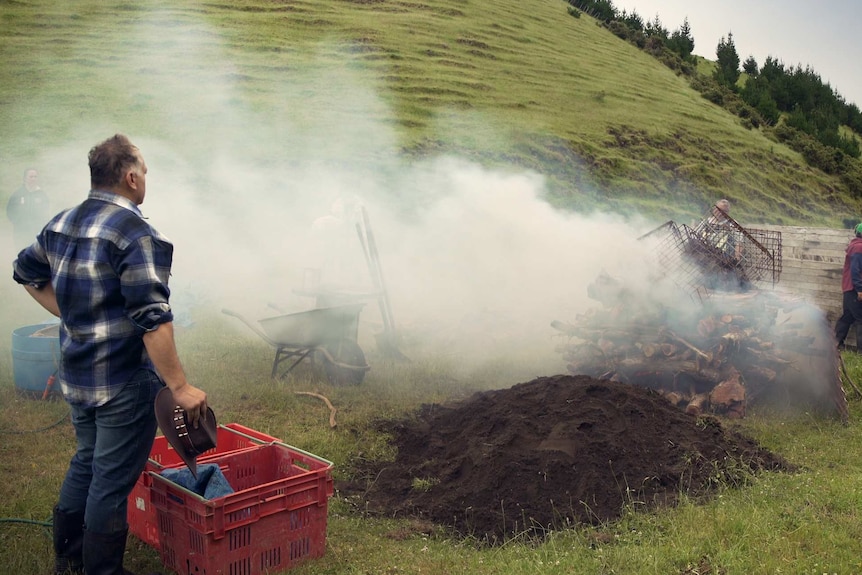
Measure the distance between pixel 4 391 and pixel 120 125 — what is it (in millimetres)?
16344

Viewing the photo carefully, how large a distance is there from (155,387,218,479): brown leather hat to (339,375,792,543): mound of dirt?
1936 millimetres

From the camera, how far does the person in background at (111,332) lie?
11.3ft

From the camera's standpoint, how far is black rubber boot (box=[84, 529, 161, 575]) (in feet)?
11.7

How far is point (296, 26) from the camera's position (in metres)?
32.6

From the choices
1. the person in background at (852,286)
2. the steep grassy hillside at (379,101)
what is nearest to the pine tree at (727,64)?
the steep grassy hillside at (379,101)

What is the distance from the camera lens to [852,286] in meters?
10.6

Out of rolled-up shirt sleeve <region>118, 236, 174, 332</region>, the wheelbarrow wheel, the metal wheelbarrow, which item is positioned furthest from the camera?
the wheelbarrow wheel

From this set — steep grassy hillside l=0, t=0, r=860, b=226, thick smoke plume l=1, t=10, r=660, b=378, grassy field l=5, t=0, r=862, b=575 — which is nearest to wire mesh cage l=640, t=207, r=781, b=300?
thick smoke plume l=1, t=10, r=660, b=378

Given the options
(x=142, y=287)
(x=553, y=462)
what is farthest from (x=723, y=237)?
(x=142, y=287)

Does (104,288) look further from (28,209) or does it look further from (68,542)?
(28,209)

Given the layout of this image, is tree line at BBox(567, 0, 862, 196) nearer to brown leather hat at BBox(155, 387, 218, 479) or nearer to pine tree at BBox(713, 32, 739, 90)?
pine tree at BBox(713, 32, 739, 90)

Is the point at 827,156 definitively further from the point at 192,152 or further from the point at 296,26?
the point at 192,152

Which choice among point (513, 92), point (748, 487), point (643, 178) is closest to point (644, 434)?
point (748, 487)

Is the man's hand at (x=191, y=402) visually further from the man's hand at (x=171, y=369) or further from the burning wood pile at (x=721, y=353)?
the burning wood pile at (x=721, y=353)
